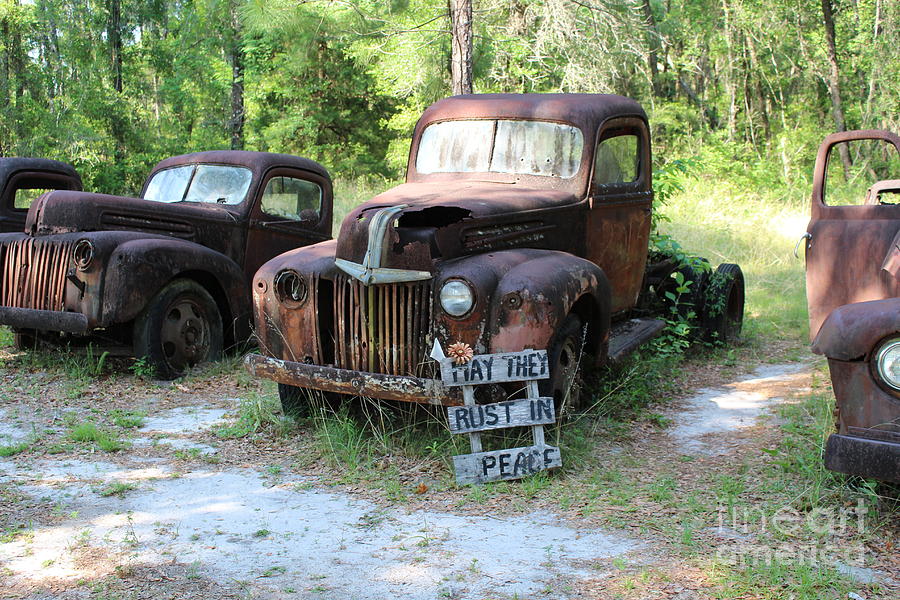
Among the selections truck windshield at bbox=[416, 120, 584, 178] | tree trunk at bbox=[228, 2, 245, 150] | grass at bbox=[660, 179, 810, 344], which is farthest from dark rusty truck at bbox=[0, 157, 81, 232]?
tree trunk at bbox=[228, 2, 245, 150]

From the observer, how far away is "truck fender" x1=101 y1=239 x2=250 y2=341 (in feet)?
21.6

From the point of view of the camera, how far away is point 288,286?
5227mm

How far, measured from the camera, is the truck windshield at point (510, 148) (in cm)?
613

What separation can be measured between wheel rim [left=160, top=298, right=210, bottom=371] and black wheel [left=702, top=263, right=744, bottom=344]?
4572mm

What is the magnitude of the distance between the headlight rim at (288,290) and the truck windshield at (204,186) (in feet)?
9.99

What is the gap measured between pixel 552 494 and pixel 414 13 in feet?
48.7

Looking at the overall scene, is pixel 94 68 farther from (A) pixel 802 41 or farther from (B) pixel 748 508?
(B) pixel 748 508

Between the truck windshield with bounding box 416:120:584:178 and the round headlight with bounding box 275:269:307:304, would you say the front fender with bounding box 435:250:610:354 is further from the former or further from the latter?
the truck windshield with bounding box 416:120:584:178

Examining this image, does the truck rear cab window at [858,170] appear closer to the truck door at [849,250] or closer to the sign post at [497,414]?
the truck door at [849,250]

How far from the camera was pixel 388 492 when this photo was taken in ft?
14.6

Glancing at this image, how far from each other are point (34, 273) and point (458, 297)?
13.3 ft

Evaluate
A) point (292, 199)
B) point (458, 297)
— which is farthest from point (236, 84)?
point (458, 297)

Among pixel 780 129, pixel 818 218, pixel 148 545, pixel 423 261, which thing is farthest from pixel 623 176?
pixel 780 129

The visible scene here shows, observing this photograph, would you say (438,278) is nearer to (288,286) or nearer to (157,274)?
(288,286)
